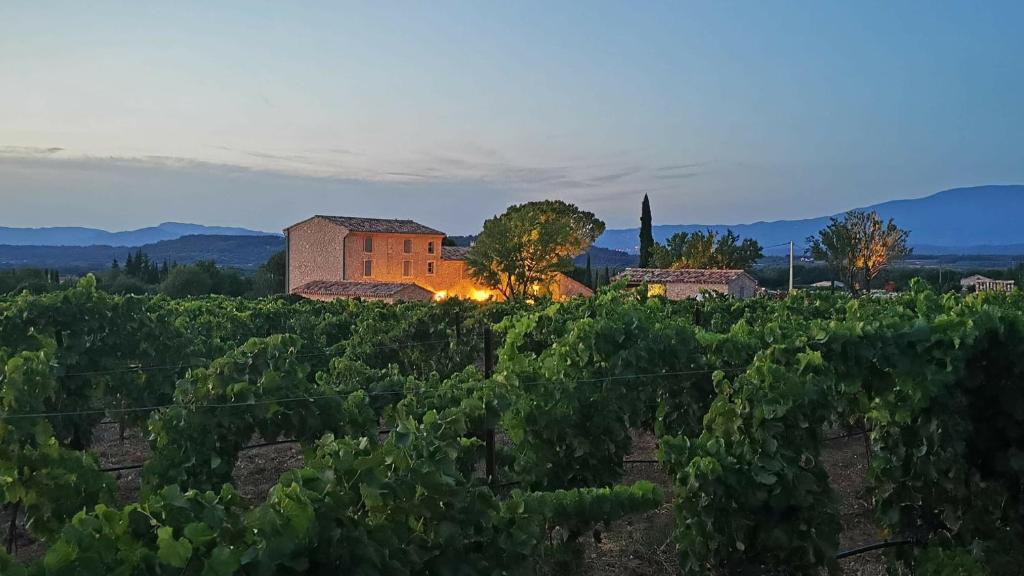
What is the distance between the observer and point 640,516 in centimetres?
798

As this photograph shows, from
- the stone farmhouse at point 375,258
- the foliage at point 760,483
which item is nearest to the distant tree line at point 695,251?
the stone farmhouse at point 375,258

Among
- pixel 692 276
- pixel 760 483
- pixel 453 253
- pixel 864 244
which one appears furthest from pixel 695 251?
pixel 760 483

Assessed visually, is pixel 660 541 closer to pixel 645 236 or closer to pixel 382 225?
pixel 382 225

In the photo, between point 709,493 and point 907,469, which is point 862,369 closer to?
point 907,469

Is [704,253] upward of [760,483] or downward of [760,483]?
upward

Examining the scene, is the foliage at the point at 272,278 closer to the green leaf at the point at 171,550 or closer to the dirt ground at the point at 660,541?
the dirt ground at the point at 660,541

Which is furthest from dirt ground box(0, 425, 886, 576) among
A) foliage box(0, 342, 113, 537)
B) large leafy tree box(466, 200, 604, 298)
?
large leafy tree box(466, 200, 604, 298)

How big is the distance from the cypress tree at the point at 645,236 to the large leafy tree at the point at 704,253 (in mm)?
976

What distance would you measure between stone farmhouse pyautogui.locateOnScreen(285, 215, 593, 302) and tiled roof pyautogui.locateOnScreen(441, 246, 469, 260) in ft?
0.24

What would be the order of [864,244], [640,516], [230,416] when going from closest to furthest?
[230,416] < [640,516] < [864,244]

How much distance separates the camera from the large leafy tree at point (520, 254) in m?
46.9

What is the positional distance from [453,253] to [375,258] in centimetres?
678

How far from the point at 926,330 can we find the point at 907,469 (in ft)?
4.00

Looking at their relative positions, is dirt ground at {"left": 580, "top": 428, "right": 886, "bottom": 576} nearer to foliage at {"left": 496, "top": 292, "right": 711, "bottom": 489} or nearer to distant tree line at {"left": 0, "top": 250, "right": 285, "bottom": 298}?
foliage at {"left": 496, "top": 292, "right": 711, "bottom": 489}
